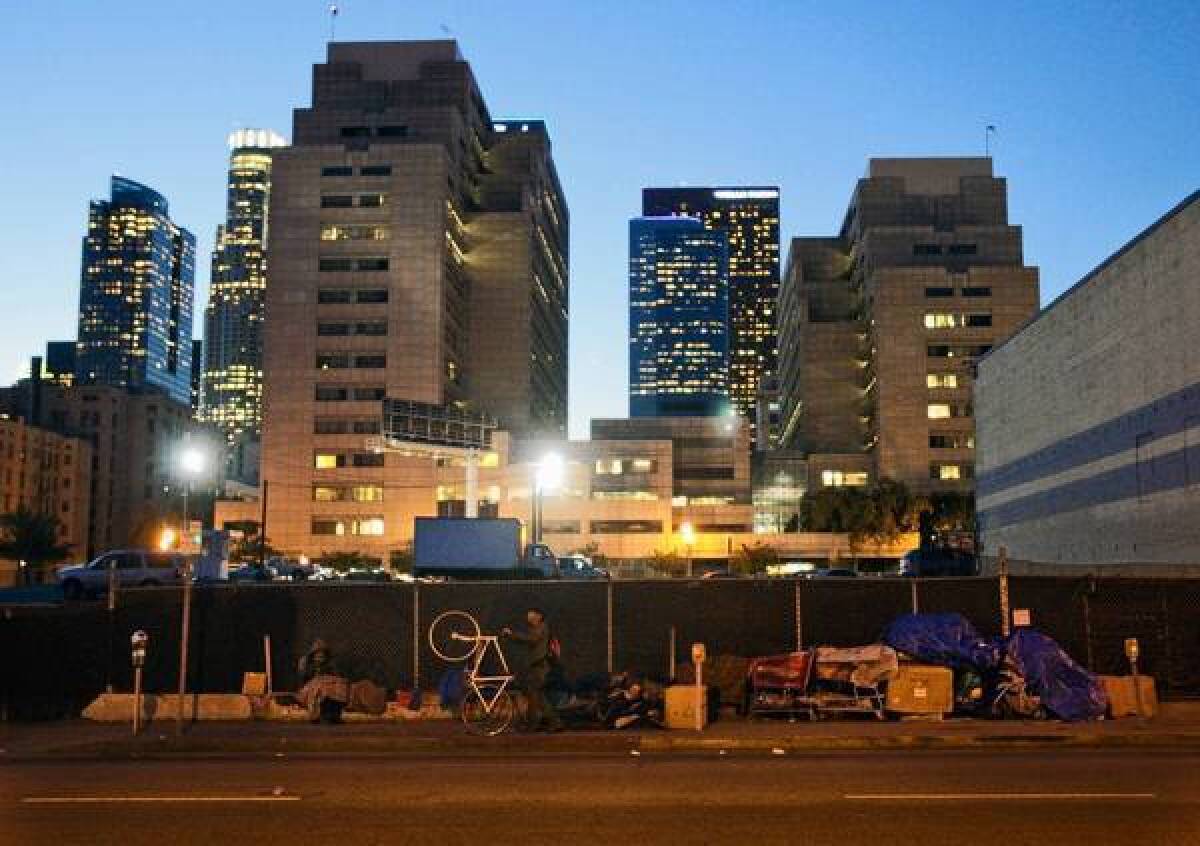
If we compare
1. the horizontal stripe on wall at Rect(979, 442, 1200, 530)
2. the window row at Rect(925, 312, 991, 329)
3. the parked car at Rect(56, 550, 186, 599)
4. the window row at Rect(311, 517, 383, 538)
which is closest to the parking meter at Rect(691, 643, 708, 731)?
the parked car at Rect(56, 550, 186, 599)

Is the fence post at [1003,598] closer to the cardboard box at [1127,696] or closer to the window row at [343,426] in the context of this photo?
the cardboard box at [1127,696]

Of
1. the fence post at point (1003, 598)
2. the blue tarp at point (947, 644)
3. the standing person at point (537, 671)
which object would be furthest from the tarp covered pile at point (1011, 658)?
the standing person at point (537, 671)

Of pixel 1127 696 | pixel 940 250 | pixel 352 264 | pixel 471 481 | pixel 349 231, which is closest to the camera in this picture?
pixel 1127 696

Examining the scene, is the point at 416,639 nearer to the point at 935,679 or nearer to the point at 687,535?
the point at 935,679

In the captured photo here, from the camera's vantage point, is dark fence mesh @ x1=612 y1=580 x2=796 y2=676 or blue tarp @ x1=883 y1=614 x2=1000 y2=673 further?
dark fence mesh @ x1=612 y1=580 x2=796 y2=676

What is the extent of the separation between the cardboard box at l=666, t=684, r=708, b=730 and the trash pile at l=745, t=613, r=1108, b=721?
1290 mm

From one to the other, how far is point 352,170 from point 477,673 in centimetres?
12297

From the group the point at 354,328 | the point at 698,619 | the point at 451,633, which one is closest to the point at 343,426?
the point at 354,328

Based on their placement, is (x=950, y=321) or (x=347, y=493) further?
(x=950, y=321)

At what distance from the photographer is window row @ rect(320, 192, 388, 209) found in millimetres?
132875

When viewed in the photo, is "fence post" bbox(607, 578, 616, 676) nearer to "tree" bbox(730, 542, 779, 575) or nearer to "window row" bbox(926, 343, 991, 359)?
"tree" bbox(730, 542, 779, 575)

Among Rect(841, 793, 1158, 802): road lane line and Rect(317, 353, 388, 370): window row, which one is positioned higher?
Rect(317, 353, 388, 370): window row

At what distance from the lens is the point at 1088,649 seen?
61.7 ft

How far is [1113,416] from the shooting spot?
159 ft
